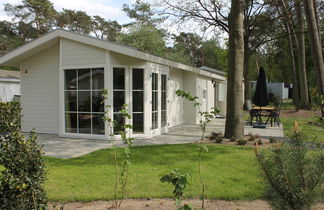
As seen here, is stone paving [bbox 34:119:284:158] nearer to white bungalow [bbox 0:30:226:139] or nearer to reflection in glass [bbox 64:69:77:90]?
white bungalow [bbox 0:30:226:139]

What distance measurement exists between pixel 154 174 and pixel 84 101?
5.06m

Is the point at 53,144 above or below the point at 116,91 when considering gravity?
below

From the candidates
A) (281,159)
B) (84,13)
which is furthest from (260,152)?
(84,13)

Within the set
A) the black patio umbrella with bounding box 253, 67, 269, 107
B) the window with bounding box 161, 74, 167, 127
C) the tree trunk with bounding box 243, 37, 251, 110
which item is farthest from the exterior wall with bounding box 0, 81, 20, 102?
the tree trunk with bounding box 243, 37, 251, 110

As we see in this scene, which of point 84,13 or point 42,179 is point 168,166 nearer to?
point 42,179

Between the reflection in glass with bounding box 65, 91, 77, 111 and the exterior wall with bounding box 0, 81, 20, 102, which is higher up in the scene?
the exterior wall with bounding box 0, 81, 20, 102

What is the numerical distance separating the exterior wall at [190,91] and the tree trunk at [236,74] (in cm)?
507

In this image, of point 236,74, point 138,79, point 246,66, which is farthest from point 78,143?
point 246,66

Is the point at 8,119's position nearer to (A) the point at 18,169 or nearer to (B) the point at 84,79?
(A) the point at 18,169

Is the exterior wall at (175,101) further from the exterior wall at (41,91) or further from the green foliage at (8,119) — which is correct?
the green foliage at (8,119)

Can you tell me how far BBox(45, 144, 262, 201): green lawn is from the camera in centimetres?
408

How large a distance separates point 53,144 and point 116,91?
2522mm

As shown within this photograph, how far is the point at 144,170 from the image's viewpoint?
5316 millimetres

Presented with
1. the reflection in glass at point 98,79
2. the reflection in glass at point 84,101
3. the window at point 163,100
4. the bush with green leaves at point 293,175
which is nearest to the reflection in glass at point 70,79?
the reflection in glass at point 84,101
